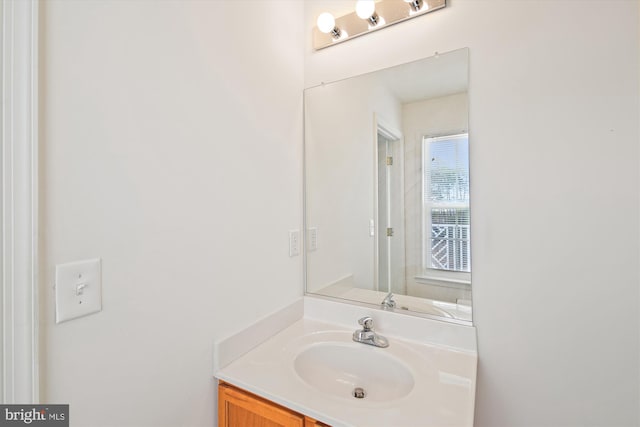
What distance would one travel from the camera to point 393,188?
1232 millimetres

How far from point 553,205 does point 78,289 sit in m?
1.32

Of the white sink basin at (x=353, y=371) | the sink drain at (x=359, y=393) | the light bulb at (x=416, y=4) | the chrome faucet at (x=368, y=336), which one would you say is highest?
the light bulb at (x=416, y=4)

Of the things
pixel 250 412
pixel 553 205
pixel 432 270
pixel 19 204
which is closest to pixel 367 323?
pixel 432 270

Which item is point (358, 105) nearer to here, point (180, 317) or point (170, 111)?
point (170, 111)

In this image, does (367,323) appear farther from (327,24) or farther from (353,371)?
(327,24)

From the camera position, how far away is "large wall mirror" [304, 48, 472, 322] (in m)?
1.10

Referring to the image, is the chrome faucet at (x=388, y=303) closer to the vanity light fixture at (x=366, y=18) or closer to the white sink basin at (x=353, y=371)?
the white sink basin at (x=353, y=371)

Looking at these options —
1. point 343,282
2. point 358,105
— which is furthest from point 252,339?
point 358,105

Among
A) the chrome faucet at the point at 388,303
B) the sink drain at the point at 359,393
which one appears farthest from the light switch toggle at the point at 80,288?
the chrome faucet at the point at 388,303

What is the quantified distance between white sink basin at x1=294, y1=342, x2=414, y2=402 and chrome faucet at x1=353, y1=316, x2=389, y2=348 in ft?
0.06

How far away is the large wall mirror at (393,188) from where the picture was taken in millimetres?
1097

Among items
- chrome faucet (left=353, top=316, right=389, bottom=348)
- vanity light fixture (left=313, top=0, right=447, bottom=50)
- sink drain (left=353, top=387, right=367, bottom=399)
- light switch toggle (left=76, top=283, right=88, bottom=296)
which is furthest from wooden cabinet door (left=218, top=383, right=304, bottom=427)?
vanity light fixture (left=313, top=0, right=447, bottom=50)

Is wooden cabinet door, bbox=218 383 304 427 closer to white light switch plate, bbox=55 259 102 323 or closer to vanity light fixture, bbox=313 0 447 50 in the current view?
white light switch plate, bbox=55 259 102 323

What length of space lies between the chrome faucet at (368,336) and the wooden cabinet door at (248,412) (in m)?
0.41
